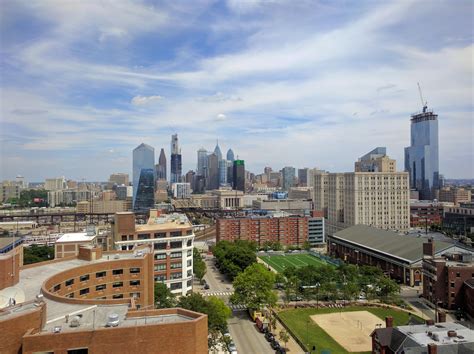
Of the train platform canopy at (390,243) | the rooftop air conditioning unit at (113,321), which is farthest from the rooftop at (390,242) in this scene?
the rooftop air conditioning unit at (113,321)

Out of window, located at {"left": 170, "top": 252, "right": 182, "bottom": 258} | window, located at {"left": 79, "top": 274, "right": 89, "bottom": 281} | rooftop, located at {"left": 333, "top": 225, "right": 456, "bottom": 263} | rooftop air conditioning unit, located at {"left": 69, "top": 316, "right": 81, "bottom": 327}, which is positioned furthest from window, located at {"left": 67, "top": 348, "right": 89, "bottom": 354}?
rooftop, located at {"left": 333, "top": 225, "right": 456, "bottom": 263}

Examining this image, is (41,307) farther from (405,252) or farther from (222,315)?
(405,252)

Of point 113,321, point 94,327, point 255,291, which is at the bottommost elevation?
point 255,291

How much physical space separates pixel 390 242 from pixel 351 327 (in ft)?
99.6

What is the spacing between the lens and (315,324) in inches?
1666

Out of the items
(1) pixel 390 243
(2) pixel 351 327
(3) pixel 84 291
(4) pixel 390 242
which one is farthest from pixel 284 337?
(4) pixel 390 242

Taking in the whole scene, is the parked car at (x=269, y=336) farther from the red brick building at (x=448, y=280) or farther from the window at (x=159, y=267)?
the red brick building at (x=448, y=280)

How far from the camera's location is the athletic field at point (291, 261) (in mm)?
75125

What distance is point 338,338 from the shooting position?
126 ft

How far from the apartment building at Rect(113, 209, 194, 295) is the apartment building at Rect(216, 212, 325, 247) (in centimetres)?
3979

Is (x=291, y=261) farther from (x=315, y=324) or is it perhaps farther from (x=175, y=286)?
(x=315, y=324)

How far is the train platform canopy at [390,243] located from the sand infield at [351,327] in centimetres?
1845

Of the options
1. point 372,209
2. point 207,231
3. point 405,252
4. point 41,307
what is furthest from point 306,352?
point 207,231

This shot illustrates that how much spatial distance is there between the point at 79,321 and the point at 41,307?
2.05 metres
